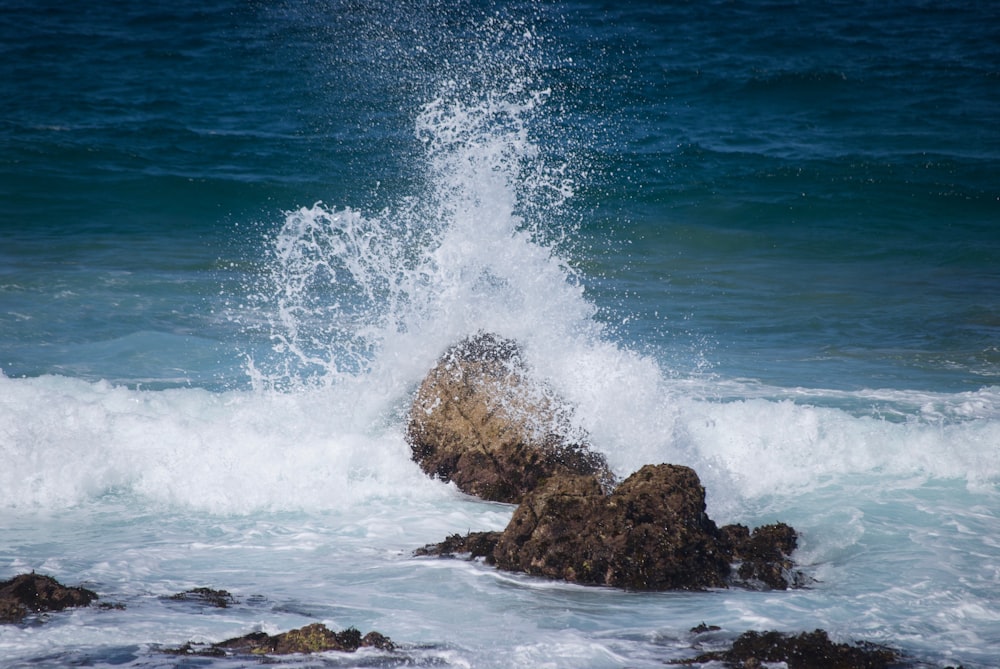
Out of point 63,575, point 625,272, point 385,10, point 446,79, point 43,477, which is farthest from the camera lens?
point 385,10

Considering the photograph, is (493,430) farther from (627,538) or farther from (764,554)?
(764,554)

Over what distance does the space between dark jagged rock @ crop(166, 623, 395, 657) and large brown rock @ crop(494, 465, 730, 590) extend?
1206 millimetres

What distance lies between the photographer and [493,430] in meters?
6.46

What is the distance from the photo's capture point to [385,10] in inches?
995

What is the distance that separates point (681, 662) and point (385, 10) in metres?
23.7

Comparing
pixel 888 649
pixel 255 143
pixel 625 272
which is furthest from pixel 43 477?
pixel 255 143

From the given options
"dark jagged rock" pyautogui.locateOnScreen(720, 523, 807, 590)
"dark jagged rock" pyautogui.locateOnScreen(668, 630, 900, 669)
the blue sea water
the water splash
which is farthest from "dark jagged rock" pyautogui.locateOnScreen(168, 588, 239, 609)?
the water splash

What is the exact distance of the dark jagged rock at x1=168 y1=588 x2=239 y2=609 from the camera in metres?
4.54

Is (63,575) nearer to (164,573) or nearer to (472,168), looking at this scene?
(164,573)

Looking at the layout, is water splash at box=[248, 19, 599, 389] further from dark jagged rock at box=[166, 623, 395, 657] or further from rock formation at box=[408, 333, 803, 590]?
dark jagged rock at box=[166, 623, 395, 657]

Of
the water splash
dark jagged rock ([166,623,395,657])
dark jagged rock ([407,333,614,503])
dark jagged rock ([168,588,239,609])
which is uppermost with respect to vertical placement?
the water splash

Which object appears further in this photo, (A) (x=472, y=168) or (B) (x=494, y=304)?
(A) (x=472, y=168)

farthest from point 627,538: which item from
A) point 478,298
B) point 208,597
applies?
point 478,298

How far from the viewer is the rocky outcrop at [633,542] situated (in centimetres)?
494
